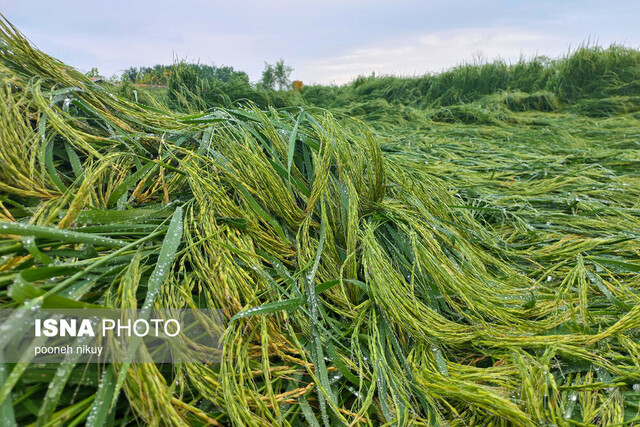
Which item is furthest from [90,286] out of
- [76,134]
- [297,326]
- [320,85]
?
[320,85]

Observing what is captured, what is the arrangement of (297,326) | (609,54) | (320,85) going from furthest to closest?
(320,85) < (609,54) < (297,326)

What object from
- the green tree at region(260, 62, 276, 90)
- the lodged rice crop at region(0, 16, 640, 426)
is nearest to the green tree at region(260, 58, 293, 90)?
the green tree at region(260, 62, 276, 90)

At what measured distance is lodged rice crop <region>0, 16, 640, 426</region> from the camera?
79 cm

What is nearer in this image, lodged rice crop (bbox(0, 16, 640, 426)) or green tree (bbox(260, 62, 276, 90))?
lodged rice crop (bbox(0, 16, 640, 426))

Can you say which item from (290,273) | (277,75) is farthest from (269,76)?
(290,273)

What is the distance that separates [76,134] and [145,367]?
0.91m

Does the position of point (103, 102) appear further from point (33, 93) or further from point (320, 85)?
point (320, 85)

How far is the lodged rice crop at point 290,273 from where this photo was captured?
786 millimetres

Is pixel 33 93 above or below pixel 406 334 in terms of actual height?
above

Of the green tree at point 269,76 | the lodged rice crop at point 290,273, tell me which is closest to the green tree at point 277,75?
the green tree at point 269,76

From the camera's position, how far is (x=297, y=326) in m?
1.02

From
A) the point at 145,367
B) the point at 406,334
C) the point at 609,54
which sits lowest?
the point at 406,334

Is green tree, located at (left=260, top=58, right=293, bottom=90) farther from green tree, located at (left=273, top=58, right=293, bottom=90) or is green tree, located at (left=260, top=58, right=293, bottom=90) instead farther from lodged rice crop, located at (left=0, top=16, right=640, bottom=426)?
lodged rice crop, located at (left=0, top=16, right=640, bottom=426)

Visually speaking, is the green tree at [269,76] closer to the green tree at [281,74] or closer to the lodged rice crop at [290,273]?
the green tree at [281,74]
